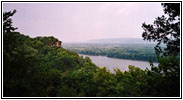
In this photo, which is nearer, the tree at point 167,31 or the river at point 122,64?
the tree at point 167,31

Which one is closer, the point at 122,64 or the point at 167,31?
the point at 167,31

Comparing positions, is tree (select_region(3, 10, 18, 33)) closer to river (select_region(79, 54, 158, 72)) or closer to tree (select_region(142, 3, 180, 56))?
tree (select_region(142, 3, 180, 56))

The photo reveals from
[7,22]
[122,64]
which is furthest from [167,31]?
Answer: [122,64]

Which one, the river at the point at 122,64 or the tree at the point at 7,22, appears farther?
the river at the point at 122,64

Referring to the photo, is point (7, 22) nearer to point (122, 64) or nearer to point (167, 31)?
point (167, 31)

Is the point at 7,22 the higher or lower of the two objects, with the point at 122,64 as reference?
higher

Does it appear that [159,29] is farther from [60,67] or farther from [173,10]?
[60,67]

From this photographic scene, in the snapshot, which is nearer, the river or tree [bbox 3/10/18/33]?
tree [bbox 3/10/18/33]

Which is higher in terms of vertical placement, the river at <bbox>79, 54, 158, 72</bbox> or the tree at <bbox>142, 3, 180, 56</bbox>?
the tree at <bbox>142, 3, 180, 56</bbox>

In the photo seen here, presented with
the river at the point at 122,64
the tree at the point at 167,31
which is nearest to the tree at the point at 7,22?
the tree at the point at 167,31

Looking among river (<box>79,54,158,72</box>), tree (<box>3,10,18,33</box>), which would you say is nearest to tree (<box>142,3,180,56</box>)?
tree (<box>3,10,18,33</box>)

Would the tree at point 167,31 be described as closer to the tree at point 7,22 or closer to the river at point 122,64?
the tree at point 7,22

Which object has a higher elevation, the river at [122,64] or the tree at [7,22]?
the tree at [7,22]
